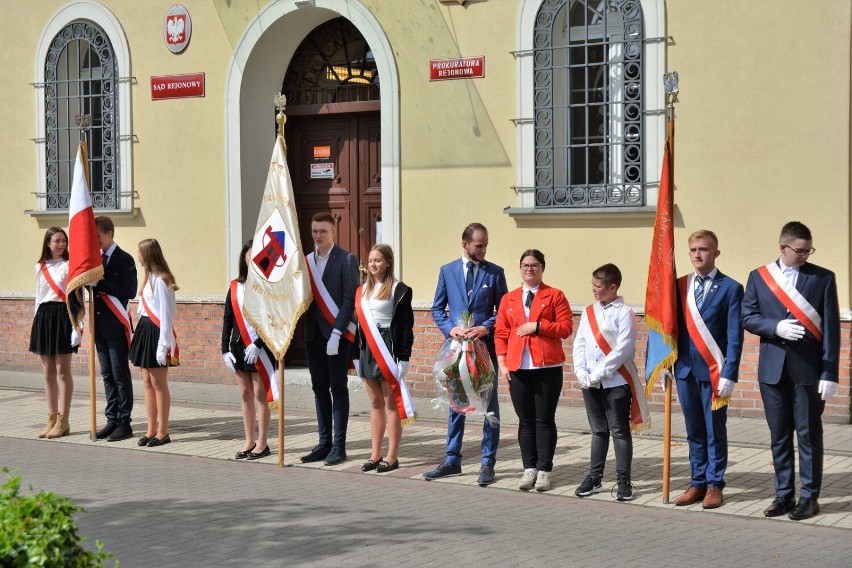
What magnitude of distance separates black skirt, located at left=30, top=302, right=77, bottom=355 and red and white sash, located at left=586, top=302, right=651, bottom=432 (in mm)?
5056

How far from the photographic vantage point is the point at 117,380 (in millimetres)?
10781

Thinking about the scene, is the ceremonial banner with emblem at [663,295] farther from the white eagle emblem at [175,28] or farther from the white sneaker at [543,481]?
the white eagle emblem at [175,28]

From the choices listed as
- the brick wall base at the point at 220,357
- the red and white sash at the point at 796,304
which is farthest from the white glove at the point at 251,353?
the red and white sash at the point at 796,304

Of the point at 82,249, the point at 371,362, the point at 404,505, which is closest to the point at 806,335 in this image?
the point at 404,505

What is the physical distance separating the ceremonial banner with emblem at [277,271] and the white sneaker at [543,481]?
2.28m

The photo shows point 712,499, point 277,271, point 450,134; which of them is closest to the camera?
point 712,499

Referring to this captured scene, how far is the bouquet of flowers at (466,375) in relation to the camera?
8.58 meters

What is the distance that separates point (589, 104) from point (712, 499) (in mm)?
5277

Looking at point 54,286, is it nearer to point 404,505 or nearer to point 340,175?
point 340,175

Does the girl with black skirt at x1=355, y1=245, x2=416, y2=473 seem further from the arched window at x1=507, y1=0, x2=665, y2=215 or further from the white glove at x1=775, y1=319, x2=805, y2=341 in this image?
the arched window at x1=507, y1=0, x2=665, y2=215

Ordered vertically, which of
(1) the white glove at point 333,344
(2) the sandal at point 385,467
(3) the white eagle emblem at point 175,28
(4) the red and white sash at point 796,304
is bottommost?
(2) the sandal at point 385,467

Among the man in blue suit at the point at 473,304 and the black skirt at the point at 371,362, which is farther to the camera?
the black skirt at the point at 371,362

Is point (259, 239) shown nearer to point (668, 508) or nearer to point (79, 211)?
point (79, 211)

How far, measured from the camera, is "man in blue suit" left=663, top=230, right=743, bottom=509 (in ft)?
25.4
